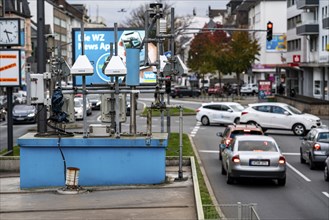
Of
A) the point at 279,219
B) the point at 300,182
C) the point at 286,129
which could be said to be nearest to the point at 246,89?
the point at 286,129

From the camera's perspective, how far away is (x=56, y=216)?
44.6ft

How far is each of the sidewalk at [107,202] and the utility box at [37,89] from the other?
7.50ft

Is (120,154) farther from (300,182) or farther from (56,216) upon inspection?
(300,182)

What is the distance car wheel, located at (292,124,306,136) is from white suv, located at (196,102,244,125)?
5474mm

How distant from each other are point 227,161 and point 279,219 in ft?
19.1

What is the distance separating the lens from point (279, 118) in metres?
39.6

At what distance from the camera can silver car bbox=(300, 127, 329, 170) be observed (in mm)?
24484

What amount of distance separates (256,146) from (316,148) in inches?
182

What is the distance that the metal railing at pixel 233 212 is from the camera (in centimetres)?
1077

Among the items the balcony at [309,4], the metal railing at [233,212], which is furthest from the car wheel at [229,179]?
the balcony at [309,4]

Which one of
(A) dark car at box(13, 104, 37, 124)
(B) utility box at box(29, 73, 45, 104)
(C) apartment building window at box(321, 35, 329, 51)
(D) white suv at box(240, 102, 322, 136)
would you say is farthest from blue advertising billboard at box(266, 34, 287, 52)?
(B) utility box at box(29, 73, 45, 104)

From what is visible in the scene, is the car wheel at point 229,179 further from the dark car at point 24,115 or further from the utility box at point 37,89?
the dark car at point 24,115

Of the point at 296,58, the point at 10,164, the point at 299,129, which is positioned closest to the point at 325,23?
the point at 296,58

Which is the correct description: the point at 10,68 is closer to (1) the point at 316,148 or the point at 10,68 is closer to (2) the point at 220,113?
(1) the point at 316,148
